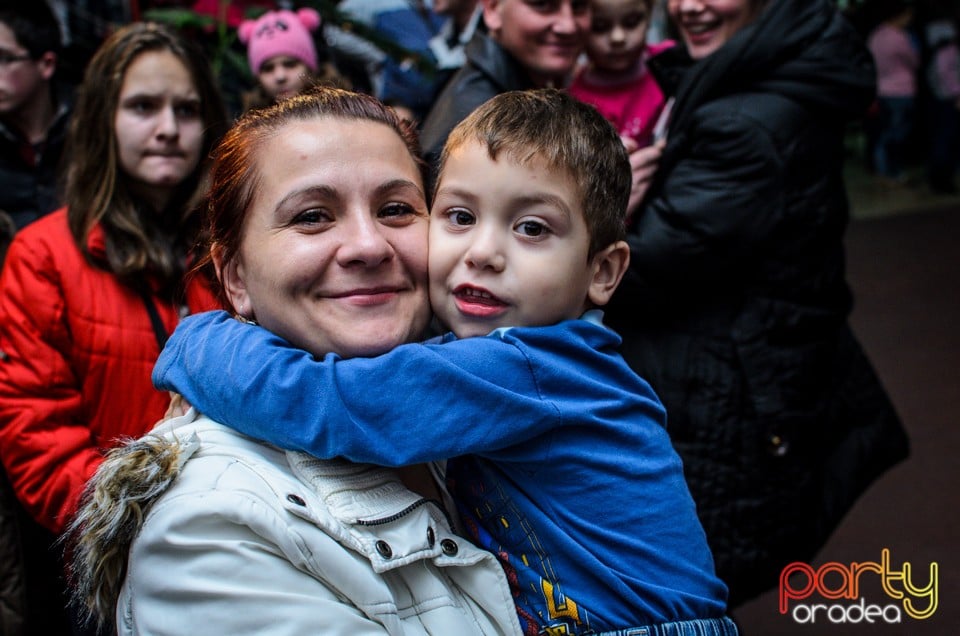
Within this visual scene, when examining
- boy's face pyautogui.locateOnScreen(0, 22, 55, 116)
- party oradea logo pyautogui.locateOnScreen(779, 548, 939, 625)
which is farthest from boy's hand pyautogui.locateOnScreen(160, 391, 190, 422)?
party oradea logo pyautogui.locateOnScreen(779, 548, 939, 625)

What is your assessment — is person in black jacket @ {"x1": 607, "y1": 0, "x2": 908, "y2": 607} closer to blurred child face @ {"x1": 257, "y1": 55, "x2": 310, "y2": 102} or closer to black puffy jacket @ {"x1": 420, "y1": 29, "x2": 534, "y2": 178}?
black puffy jacket @ {"x1": 420, "y1": 29, "x2": 534, "y2": 178}

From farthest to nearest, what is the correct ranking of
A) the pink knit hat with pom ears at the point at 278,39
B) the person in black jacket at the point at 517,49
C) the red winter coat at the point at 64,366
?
the pink knit hat with pom ears at the point at 278,39 → the person in black jacket at the point at 517,49 → the red winter coat at the point at 64,366

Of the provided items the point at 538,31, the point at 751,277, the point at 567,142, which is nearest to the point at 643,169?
the point at 751,277

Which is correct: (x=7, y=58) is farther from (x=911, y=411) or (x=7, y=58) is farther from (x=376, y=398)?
(x=911, y=411)

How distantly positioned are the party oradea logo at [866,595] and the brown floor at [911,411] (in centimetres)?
2

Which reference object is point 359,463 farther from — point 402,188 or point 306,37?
point 306,37

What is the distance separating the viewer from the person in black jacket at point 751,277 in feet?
9.46

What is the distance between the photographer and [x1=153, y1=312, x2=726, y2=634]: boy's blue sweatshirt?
164 centimetres

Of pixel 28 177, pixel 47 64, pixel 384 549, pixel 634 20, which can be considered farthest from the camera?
pixel 47 64

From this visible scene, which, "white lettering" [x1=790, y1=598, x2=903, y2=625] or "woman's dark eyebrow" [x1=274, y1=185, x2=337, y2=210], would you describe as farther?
"white lettering" [x1=790, y1=598, x2=903, y2=625]

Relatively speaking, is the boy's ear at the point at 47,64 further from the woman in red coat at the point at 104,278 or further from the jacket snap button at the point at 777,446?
the jacket snap button at the point at 777,446

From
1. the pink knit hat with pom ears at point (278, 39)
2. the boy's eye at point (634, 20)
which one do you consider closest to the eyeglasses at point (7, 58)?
the pink knit hat with pom ears at point (278, 39)

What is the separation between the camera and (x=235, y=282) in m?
1.95

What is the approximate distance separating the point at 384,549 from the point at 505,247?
25.7 inches
